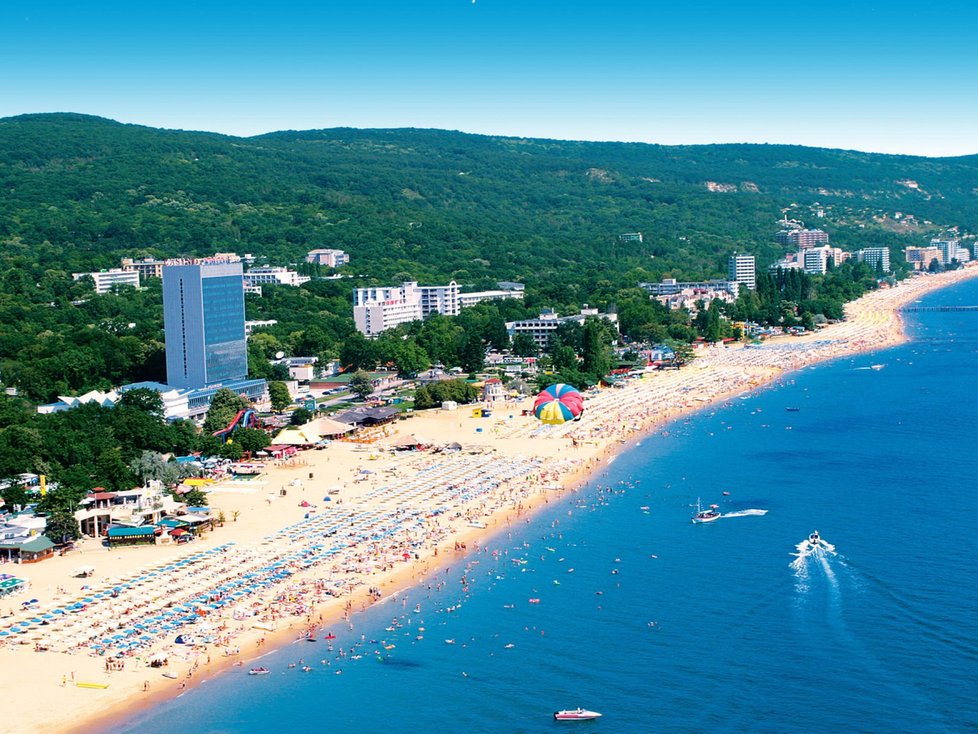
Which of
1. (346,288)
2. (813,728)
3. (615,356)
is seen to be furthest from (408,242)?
(813,728)

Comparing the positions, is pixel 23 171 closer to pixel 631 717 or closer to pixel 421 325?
pixel 421 325

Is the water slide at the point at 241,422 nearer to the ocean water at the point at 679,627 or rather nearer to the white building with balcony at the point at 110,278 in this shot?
the ocean water at the point at 679,627

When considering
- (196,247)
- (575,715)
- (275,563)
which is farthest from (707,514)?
(196,247)

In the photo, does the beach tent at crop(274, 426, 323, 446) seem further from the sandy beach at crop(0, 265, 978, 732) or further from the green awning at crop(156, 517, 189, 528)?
the green awning at crop(156, 517, 189, 528)

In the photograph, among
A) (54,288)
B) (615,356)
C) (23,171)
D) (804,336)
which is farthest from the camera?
(23,171)

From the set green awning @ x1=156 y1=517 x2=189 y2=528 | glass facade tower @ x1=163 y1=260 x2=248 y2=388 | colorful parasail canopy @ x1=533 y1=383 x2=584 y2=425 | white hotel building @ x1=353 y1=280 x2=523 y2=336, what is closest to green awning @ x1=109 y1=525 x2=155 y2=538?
green awning @ x1=156 y1=517 x2=189 y2=528

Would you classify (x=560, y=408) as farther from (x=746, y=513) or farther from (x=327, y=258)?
(x=327, y=258)
